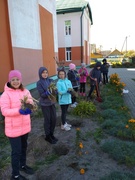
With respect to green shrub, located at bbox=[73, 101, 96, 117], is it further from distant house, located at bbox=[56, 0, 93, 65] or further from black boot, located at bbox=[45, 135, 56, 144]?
distant house, located at bbox=[56, 0, 93, 65]

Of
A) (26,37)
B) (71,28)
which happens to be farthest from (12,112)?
(71,28)

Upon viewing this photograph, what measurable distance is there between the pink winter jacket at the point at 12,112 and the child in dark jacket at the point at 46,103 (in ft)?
3.25

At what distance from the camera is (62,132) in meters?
4.42

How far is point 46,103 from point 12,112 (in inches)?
50.3

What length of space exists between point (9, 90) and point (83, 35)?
75.5 ft

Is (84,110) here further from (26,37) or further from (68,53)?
(68,53)

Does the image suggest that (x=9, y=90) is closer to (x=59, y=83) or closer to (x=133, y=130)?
(x=59, y=83)

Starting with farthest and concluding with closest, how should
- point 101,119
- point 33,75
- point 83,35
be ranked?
point 83,35 → point 33,75 → point 101,119

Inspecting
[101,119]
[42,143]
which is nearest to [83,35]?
[101,119]

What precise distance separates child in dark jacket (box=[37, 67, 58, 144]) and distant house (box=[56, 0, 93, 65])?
2123 centimetres

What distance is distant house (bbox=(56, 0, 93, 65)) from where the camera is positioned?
23.1m

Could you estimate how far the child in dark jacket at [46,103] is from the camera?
363 centimetres

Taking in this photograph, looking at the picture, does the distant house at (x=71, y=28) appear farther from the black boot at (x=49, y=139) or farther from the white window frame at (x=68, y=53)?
the black boot at (x=49, y=139)

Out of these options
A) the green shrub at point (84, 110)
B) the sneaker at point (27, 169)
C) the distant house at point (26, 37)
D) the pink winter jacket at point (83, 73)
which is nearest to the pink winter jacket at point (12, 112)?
the sneaker at point (27, 169)
